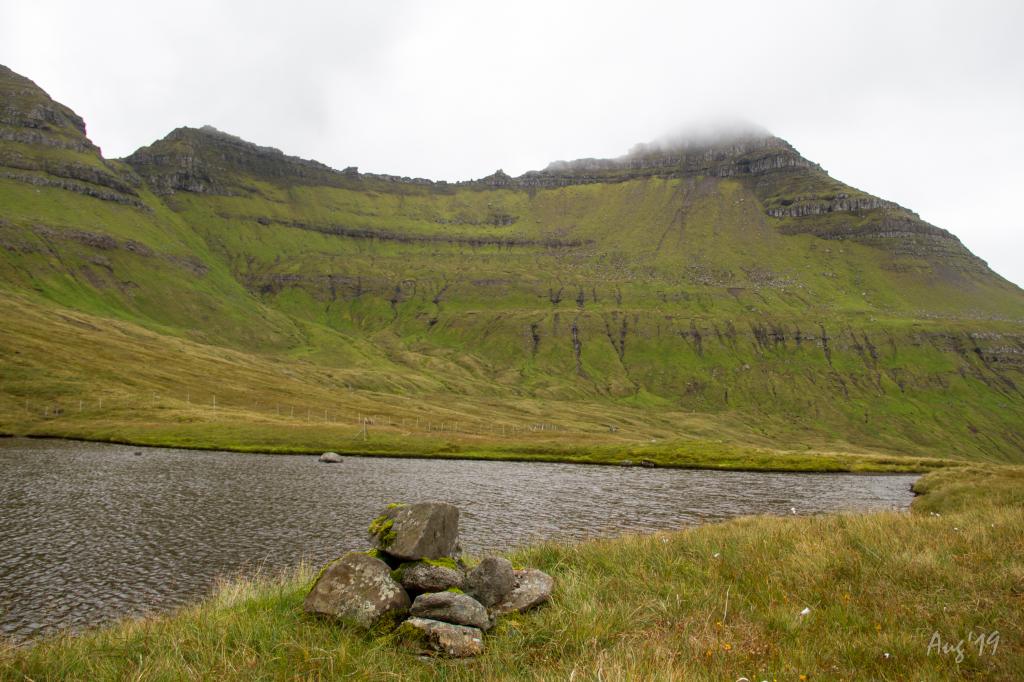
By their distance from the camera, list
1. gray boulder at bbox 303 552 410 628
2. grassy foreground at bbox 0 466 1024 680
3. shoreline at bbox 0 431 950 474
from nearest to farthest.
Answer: grassy foreground at bbox 0 466 1024 680, gray boulder at bbox 303 552 410 628, shoreline at bbox 0 431 950 474

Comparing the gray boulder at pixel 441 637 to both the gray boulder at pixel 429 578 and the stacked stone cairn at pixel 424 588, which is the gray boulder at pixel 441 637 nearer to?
the stacked stone cairn at pixel 424 588

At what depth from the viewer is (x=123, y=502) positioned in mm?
49750

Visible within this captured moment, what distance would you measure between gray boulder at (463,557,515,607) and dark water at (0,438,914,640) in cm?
1925

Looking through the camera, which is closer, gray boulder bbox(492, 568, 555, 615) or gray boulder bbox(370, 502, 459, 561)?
gray boulder bbox(492, 568, 555, 615)

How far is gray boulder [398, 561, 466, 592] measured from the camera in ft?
50.2

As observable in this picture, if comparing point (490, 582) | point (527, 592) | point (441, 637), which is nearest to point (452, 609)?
point (441, 637)

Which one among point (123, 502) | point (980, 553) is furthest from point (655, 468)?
point (980, 553)

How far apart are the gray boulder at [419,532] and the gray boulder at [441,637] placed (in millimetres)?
2928

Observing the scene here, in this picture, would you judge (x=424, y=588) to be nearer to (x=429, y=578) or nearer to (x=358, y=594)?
(x=429, y=578)

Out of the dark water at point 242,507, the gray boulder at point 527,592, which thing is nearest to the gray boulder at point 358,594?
the gray boulder at point 527,592

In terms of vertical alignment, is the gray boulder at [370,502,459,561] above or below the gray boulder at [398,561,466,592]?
above

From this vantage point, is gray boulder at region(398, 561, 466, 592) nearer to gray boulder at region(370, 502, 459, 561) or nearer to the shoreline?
gray boulder at region(370, 502, 459, 561)

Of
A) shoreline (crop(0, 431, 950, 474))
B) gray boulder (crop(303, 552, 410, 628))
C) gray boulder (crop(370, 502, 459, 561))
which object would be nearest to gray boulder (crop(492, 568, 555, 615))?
gray boulder (crop(370, 502, 459, 561))

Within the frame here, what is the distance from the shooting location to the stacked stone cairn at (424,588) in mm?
13141
